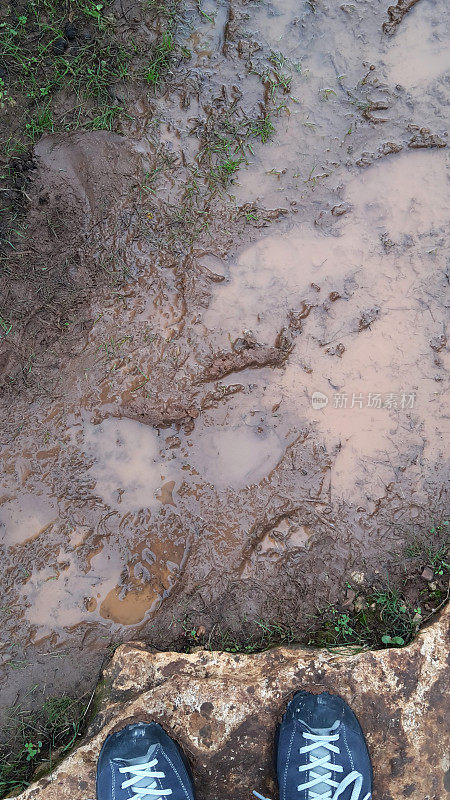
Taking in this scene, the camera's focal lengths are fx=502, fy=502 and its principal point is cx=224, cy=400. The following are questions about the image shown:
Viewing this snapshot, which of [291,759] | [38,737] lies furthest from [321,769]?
[38,737]

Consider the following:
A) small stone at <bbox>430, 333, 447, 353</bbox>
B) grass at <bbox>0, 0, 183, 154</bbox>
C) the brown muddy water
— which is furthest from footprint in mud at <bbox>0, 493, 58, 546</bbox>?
small stone at <bbox>430, 333, 447, 353</bbox>

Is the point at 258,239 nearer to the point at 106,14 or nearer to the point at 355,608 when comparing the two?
the point at 106,14

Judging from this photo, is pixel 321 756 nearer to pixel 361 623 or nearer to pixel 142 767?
pixel 361 623

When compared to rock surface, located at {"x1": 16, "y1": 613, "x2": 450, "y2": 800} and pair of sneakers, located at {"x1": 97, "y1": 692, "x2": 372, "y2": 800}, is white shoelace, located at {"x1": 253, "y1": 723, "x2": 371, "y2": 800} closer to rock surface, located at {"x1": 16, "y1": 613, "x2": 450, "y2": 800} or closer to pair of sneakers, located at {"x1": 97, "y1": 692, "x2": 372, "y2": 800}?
pair of sneakers, located at {"x1": 97, "y1": 692, "x2": 372, "y2": 800}

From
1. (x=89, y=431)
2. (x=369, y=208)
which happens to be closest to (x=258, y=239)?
(x=369, y=208)

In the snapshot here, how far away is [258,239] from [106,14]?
4.83 ft

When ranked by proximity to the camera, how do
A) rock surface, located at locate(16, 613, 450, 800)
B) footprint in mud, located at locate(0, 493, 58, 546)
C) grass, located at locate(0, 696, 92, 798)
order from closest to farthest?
rock surface, located at locate(16, 613, 450, 800) < grass, located at locate(0, 696, 92, 798) < footprint in mud, located at locate(0, 493, 58, 546)

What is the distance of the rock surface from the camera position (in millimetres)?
2166

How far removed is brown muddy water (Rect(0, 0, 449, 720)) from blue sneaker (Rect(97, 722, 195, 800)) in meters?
0.37

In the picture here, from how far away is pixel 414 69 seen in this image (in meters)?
2.73

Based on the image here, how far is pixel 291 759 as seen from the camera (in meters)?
2.21

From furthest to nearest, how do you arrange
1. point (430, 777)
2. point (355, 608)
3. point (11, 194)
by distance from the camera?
point (11, 194) < point (355, 608) < point (430, 777)

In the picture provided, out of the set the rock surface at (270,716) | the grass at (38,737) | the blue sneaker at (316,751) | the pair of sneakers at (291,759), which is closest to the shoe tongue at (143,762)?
the pair of sneakers at (291,759)

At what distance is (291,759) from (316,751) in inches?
5.4
